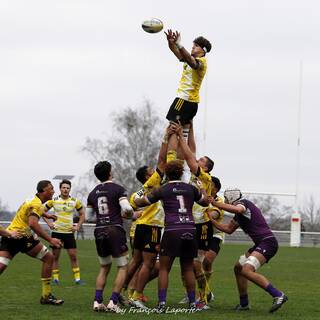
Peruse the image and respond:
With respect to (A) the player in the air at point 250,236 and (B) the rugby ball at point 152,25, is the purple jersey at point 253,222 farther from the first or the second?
(B) the rugby ball at point 152,25

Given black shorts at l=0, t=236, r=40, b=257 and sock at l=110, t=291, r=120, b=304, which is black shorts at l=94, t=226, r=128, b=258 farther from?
black shorts at l=0, t=236, r=40, b=257

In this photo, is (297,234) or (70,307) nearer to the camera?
(70,307)

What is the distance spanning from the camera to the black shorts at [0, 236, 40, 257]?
13609mm

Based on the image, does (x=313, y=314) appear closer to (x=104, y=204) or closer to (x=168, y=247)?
(x=168, y=247)

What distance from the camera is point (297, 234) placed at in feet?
149

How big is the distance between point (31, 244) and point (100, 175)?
1.87 m

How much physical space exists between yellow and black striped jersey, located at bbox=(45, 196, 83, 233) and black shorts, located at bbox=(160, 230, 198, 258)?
7.42 metres

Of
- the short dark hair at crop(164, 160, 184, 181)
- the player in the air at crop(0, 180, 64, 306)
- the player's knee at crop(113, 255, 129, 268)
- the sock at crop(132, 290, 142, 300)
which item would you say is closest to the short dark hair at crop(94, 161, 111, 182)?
the short dark hair at crop(164, 160, 184, 181)

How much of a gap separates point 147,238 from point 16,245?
227cm

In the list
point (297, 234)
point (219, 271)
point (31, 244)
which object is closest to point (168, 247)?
point (31, 244)

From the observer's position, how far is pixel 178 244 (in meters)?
12.6

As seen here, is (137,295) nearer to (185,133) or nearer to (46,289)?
(46,289)

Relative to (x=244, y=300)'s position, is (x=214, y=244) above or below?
above

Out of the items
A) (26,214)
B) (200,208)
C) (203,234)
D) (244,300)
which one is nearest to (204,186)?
(200,208)
